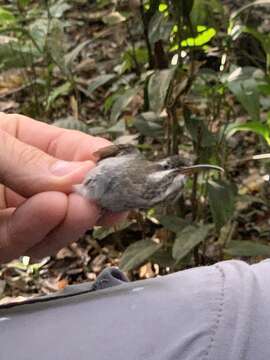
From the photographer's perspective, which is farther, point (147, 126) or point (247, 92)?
point (147, 126)

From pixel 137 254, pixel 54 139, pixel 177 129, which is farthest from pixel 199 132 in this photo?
pixel 54 139

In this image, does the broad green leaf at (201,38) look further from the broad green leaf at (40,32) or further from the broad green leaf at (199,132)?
the broad green leaf at (40,32)

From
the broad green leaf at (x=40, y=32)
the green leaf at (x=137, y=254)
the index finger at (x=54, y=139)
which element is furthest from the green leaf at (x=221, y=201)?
the broad green leaf at (x=40, y=32)

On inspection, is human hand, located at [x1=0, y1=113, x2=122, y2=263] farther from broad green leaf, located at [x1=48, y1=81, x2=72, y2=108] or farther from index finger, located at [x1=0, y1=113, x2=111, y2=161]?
broad green leaf, located at [x1=48, y1=81, x2=72, y2=108]

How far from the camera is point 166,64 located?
5.53 ft

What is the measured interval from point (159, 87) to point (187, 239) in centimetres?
33

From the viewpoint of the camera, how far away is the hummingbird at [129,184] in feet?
2.89

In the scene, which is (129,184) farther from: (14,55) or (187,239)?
(14,55)

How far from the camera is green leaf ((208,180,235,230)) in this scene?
154cm

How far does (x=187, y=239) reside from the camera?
151 centimetres

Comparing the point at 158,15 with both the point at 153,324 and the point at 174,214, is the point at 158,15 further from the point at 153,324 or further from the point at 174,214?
the point at 153,324

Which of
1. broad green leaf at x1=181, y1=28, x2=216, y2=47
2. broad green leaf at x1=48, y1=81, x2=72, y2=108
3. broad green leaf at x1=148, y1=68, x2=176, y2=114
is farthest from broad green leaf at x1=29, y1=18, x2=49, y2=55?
broad green leaf at x1=148, y1=68, x2=176, y2=114

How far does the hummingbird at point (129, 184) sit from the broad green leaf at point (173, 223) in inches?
25.8

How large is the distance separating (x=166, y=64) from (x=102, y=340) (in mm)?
1045
